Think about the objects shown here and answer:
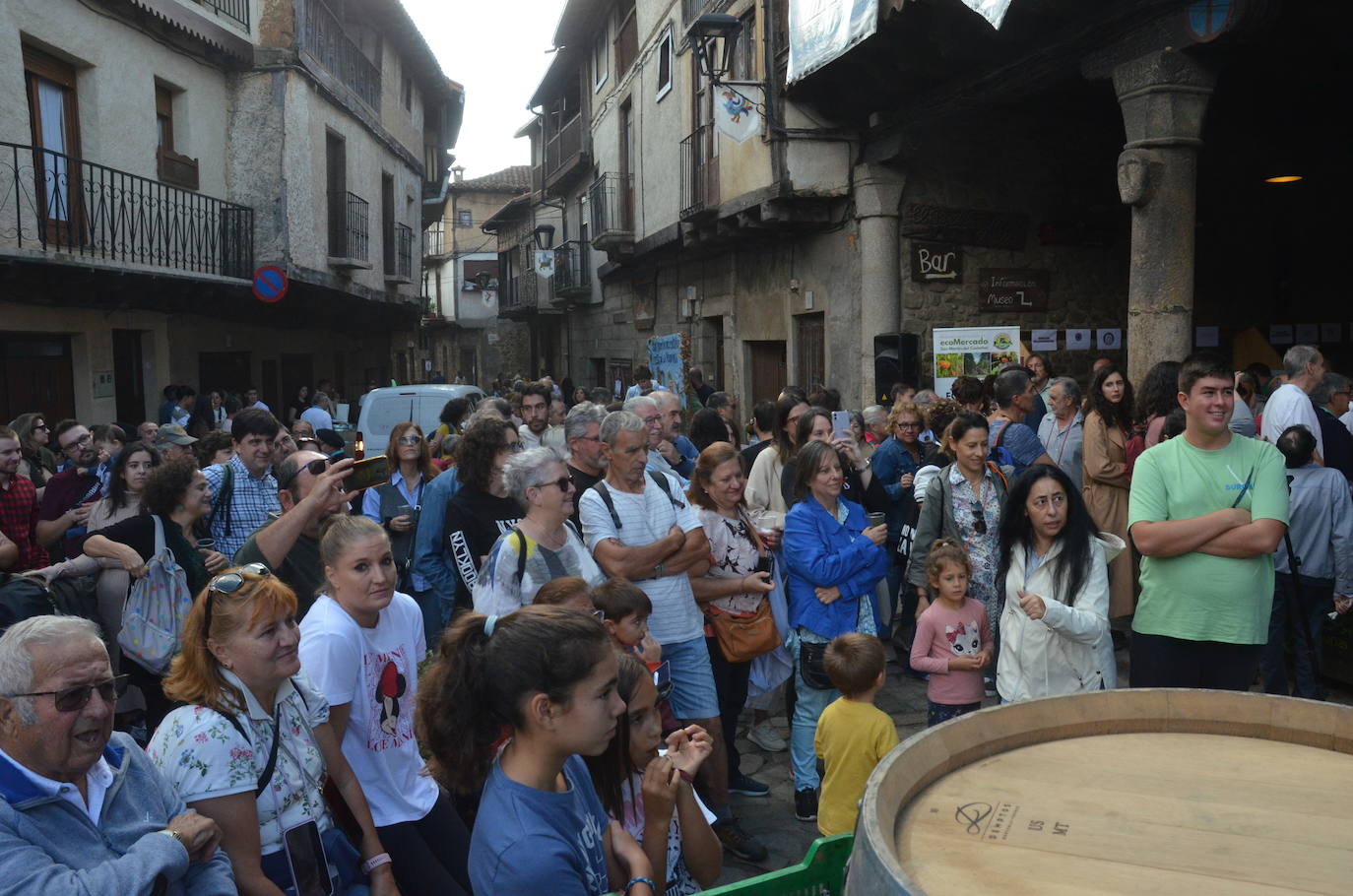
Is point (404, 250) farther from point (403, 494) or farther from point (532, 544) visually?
point (532, 544)

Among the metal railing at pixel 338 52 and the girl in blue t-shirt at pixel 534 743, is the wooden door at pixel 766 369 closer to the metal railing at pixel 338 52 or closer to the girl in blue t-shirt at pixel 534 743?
the metal railing at pixel 338 52

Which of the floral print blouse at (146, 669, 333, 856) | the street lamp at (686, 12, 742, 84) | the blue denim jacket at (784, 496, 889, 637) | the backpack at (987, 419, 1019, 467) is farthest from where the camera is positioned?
the street lamp at (686, 12, 742, 84)

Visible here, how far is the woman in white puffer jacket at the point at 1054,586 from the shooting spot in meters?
3.85

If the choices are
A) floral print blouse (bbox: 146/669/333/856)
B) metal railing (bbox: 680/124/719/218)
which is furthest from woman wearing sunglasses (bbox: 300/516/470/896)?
metal railing (bbox: 680/124/719/218)

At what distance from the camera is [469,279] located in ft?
169

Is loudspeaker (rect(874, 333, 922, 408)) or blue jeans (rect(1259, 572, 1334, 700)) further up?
loudspeaker (rect(874, 333, 922, 408))

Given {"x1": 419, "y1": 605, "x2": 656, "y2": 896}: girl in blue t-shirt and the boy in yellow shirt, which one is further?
the boy in yellow shirt

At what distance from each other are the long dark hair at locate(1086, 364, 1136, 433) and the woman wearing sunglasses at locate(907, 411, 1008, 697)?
4.06ft

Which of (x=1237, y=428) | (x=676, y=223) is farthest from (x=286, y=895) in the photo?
(x=676, y=223)

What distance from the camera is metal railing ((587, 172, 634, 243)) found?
19.2m

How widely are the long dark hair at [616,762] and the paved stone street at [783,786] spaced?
1.59m

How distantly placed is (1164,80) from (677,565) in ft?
16.6

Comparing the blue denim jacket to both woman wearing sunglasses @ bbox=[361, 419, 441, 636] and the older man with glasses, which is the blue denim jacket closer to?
woman wearing sunglasses @ bbox=[361, 419, 441, 636]

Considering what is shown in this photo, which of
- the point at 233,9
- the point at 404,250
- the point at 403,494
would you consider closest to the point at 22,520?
the point at 403,494
